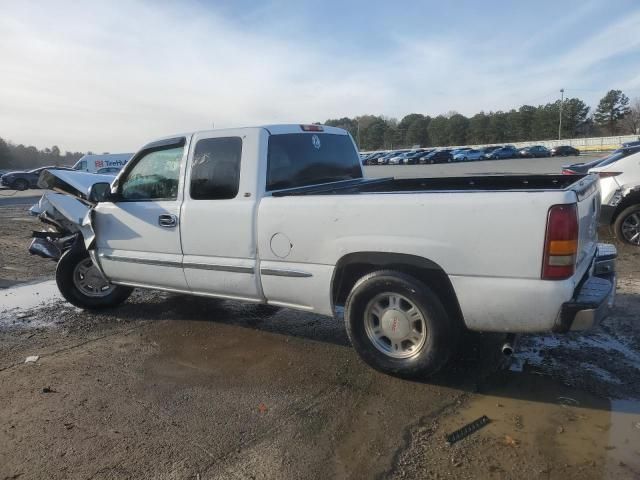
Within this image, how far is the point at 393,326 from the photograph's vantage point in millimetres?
3629

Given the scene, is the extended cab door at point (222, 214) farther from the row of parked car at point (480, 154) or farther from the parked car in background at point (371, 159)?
the parked car in background at point (371, 159)

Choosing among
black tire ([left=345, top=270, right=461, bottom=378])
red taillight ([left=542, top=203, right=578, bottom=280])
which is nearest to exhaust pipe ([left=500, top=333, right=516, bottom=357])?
black tire ([left=345, top=270, right=461, bottom=378])

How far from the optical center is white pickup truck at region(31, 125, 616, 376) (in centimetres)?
306

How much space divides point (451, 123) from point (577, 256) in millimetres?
103673

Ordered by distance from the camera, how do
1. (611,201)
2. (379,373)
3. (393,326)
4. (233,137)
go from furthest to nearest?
(611,201) → (233,137) → (379,373) → (393,326)

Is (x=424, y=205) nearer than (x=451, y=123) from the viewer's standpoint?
Yes

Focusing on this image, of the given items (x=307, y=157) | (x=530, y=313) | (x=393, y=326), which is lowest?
(x=393, y=326)

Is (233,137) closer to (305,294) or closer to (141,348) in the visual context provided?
(305,294)

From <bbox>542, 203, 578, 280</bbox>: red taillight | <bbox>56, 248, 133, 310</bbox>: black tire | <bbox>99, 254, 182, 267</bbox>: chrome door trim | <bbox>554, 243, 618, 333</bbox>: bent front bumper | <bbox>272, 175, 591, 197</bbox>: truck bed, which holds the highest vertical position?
<bbox>272, 175, 591, 197</bbox>: truck bed

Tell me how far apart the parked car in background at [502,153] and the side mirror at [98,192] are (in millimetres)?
58653

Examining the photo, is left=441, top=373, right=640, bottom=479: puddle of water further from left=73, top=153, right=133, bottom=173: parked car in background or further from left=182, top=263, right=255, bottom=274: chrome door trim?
left=73, top=153, right=133, bottom=173: parked car in background

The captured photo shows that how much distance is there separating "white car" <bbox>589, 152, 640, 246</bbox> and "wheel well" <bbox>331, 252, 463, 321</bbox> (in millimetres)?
5559

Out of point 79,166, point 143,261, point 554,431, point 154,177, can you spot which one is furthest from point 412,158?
point 554,431

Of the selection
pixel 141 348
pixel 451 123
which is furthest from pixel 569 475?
pixel 451 123
